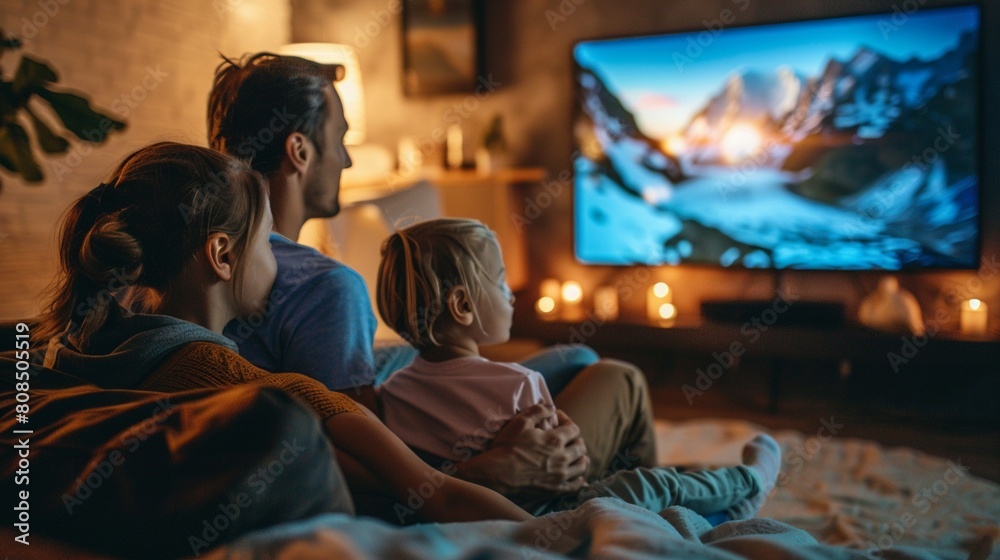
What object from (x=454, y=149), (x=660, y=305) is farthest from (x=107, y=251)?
(x=454, y=149)

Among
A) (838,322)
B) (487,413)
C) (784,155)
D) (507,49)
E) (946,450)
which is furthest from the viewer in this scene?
(507,49)

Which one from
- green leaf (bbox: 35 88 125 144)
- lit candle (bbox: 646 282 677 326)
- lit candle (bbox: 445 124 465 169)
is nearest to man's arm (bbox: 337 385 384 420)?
green leaf (bbox: 35 88 125 144)

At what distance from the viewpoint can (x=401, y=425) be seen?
1.11 meters

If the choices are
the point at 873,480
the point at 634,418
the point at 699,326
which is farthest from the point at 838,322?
the point at 634,418

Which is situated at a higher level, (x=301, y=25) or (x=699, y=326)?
(x=301, y=25)

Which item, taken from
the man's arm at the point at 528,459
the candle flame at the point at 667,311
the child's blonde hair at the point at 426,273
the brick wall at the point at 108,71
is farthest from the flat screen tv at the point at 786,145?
the man's arm at the point at 528,459

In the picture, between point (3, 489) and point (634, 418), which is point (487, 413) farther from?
point (3, 489)

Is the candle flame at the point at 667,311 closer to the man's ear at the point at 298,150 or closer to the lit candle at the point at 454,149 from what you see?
the lit candle at the point at 454,149

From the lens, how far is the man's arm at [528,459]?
Result: 96cm

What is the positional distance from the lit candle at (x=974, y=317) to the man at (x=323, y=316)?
1946mm

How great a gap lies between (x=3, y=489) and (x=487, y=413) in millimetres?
597

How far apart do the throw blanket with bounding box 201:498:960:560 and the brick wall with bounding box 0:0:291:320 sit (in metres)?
2.08

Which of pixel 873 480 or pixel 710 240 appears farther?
pixel 710 240

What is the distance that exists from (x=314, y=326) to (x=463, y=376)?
22 centimetres
